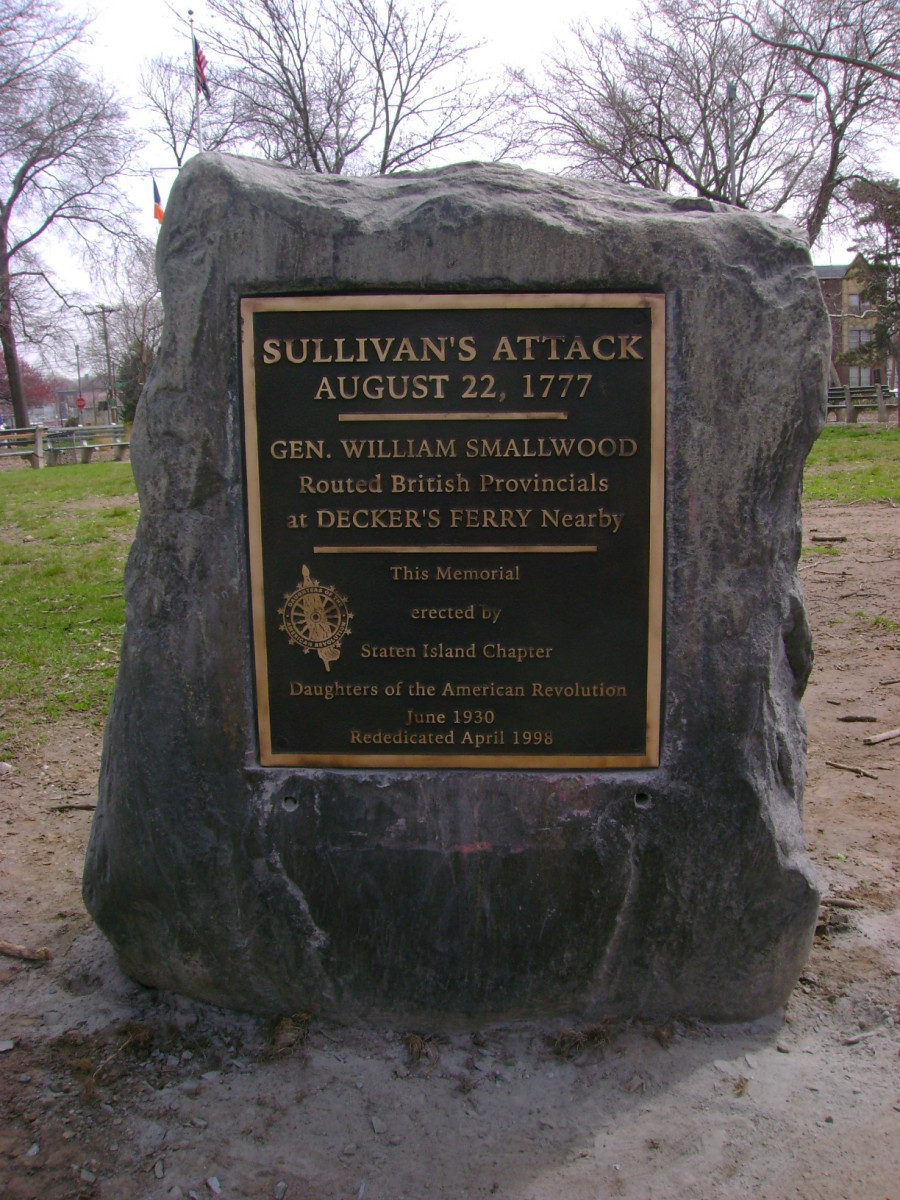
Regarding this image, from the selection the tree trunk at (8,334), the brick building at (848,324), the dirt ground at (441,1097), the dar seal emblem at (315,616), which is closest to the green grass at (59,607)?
the dirt ground at (441,1097)

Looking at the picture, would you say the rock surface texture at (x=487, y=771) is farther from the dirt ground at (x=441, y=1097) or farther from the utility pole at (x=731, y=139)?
the utility pole at (x=731, y=139)

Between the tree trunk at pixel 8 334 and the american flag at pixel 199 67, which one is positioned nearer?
the american flag at pixel 199 67

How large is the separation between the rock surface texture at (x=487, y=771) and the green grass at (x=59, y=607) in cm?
274

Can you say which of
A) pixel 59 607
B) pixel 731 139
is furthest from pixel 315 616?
pixel 731 139

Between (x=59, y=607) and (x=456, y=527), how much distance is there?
5735mm

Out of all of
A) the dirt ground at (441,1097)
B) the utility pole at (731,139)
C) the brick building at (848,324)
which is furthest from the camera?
the brick building at (848,324)

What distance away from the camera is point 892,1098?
2637 mm

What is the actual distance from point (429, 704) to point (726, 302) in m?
1.50

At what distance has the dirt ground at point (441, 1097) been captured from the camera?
7.97 ft

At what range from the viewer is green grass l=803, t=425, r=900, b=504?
11.5 m

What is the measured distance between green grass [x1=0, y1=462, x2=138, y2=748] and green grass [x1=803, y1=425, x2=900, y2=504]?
8366mm

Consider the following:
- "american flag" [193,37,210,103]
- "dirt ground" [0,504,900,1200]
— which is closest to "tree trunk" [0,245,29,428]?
"american flag" [193,37,210,103]

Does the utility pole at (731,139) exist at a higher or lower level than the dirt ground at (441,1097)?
higher

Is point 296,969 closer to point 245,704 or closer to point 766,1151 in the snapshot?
point 245,704
